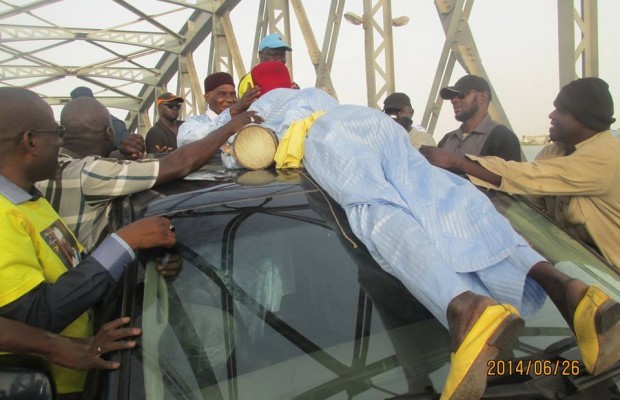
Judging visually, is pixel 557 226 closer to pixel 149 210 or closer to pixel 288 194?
pixel 288 194

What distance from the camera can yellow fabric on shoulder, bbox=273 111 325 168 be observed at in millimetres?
2102

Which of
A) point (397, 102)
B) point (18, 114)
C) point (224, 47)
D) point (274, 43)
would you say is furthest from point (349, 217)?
point (224, 47)

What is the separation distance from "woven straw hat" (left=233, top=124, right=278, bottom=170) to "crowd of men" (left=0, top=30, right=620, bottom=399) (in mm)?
109

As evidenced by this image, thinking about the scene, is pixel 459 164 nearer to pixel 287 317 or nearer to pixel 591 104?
pixel 591 104

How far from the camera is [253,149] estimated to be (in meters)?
2.15

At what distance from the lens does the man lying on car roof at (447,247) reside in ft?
4.18

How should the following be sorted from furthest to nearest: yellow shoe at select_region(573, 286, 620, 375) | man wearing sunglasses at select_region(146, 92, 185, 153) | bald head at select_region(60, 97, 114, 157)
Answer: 1. man wearing sunglasses at select_region(146, 92, 185, 153)
2. bald head at select_region(60, 97, 114, 157)
3. yellow shoe at select_region(573, 286, 620, 375)

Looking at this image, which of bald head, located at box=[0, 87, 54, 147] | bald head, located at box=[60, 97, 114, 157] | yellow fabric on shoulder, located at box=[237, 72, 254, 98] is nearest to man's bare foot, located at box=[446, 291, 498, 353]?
bald head, located at box=[0, 87, 54, 147]

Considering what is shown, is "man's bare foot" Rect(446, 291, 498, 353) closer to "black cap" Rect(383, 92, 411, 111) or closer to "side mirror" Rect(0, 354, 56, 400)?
"side mirror" Rect(0, 354, 56, 400)

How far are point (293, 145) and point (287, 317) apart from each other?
0.80 meters

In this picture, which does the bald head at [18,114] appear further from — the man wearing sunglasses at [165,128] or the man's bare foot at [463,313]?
the man wearing sunglasses at [165,128]

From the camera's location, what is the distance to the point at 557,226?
207cm

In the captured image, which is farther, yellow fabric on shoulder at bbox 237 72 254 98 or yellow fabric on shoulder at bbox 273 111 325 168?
yellow fabric on shoulder at bbox 237 72 254 98

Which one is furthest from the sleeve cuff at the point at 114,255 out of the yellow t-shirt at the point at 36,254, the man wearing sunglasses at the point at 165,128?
the man wearing sunglasses at the point at 165,128
